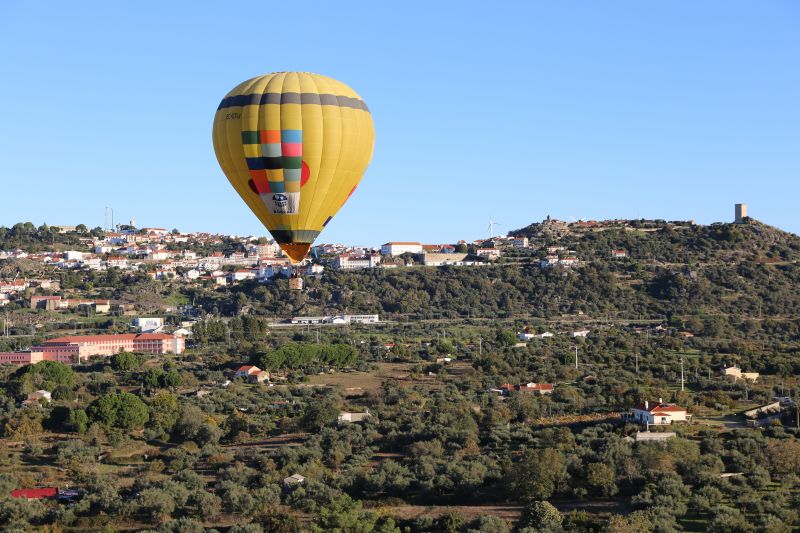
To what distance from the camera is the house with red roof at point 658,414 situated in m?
43.8

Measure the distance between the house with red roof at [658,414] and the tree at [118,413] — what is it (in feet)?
64.8

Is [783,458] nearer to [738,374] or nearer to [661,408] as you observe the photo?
[661,408]

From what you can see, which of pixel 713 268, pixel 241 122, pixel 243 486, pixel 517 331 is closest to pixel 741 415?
pixel 243 486

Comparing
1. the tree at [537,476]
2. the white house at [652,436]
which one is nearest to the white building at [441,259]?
the white house at [652,436]

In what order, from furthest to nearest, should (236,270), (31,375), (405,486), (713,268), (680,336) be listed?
(236,270) < (713,268) < (680,336) < (31,375) < (405,486)

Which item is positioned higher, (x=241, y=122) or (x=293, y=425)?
(x=241, y=122)

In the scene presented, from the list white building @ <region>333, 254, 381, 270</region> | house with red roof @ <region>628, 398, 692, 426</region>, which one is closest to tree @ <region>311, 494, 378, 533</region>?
house with red roof @ <region>628, 398, 692, 426</region>

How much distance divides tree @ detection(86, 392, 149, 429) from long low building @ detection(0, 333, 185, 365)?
27541 millimetres

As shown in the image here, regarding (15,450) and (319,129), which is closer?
(319,129)

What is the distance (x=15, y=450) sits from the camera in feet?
147

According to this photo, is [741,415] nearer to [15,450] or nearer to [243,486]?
[243,486]

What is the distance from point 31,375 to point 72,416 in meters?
14.0

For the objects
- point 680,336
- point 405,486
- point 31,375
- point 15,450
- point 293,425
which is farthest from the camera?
point 680,336

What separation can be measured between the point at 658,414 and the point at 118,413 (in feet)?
71.1
